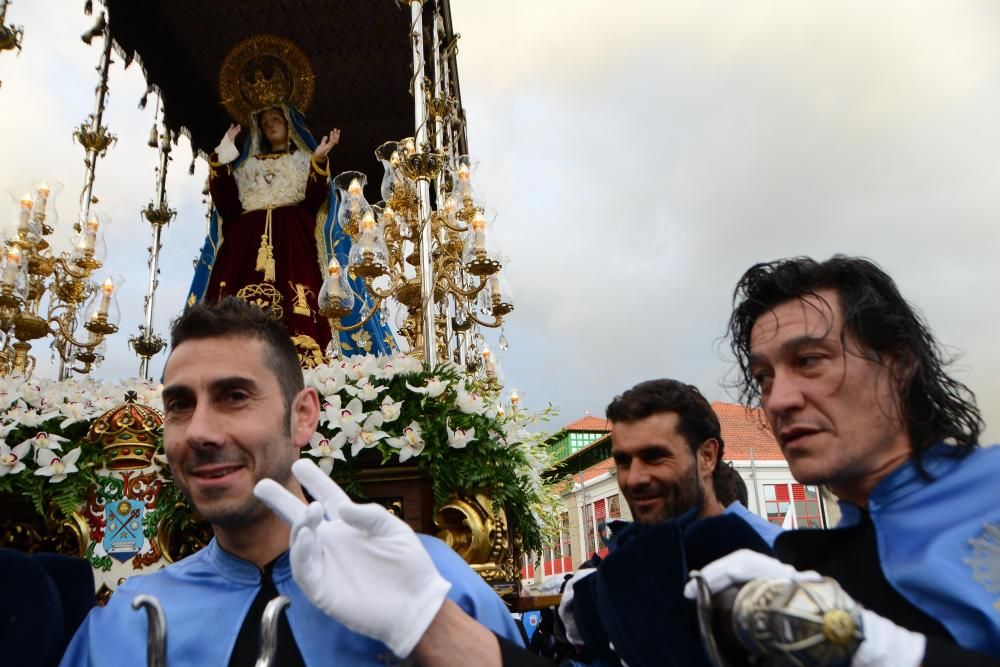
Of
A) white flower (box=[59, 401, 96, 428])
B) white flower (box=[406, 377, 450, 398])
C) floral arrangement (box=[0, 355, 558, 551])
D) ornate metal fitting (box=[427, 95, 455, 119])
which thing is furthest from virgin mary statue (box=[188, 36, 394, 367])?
white flower (box=[406, 377, 450, 398])

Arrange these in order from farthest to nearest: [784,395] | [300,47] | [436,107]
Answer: [300,47] → [436,107] → [784,395]

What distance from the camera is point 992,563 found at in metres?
1.19

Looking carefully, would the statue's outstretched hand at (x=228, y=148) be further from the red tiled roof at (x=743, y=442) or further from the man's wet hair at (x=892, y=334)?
the red tiled roof at (x=743, y=442)

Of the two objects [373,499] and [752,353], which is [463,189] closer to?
[373,499]

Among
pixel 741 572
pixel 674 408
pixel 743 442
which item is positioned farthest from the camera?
pixel 743 442

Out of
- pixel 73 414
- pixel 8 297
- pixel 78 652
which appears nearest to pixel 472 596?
pixel 78 652

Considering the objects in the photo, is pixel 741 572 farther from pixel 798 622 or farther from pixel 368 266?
pixel 368 266

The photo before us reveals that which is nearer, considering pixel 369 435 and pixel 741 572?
pixel 741 572

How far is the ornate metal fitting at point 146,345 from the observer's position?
26.5 ft

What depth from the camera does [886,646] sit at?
1063 mm

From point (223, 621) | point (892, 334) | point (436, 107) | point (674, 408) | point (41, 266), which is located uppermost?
point (436, 107)

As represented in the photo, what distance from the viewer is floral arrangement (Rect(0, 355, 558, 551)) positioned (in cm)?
314

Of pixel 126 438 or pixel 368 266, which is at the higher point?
pixel 368 266

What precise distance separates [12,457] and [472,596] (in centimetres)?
268
